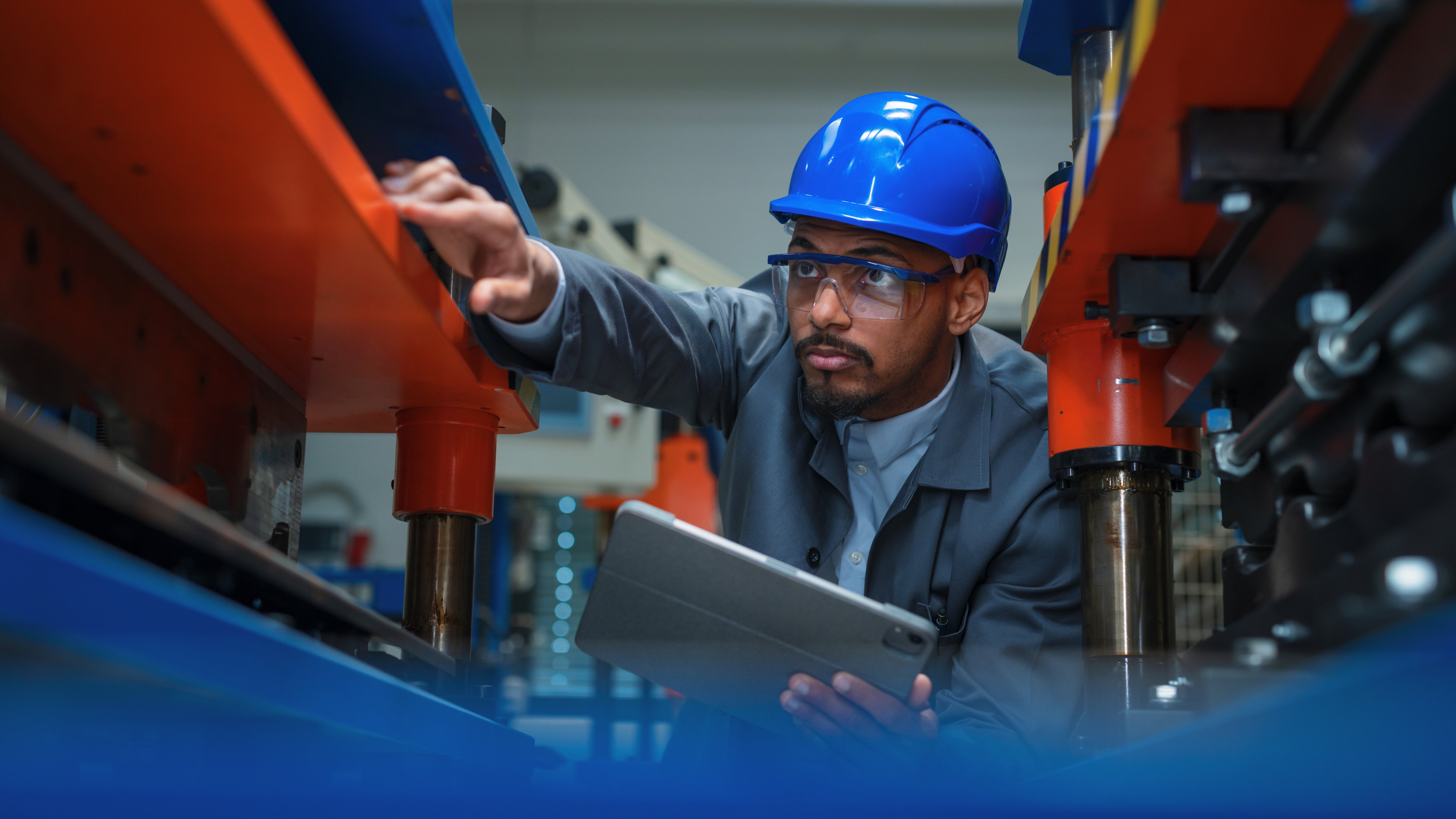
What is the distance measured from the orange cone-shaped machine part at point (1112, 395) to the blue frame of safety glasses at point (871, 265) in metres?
0.36

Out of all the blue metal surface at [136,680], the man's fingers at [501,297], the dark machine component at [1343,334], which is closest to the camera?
the blue metal surface at [136,680]

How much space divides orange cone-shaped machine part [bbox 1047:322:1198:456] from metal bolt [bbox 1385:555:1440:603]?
1.88ft

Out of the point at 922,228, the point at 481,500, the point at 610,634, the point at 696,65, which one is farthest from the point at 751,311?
the point at 696,65

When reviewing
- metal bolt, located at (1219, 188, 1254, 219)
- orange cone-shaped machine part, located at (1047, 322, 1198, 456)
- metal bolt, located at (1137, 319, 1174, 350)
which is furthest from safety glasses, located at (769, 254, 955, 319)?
metal bolt, located at (1219, 188, 1254, 219)

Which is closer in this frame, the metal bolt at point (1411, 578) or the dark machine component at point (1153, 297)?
the metal bolt at point (1411, 578)

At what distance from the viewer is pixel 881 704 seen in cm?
106

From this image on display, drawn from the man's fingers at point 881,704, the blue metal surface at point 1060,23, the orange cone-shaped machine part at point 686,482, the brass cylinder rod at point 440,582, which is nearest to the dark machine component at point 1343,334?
the man's fingers at point 881,704

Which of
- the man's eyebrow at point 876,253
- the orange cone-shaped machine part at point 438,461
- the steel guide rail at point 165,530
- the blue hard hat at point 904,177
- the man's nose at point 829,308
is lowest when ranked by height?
the steel guide rail at point 165,530

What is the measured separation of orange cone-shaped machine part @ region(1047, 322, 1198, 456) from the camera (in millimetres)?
1075

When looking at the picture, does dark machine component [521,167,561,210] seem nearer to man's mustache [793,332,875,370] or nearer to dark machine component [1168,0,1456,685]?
man's mustache [793,332,875,370]

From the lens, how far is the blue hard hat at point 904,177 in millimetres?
1457

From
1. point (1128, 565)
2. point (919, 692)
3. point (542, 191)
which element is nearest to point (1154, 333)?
point (1128, 565)

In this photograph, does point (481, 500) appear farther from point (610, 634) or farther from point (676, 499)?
point (676, 499)

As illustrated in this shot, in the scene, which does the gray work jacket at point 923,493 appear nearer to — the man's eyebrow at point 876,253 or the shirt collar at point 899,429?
the shirt collar at point 899,429
